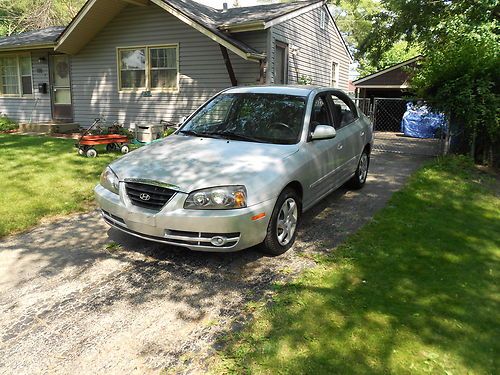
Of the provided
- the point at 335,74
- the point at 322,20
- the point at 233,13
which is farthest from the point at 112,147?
the point at 335,74

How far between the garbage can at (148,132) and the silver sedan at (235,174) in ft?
22.4

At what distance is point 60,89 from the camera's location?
15.7 meters

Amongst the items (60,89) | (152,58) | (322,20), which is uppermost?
(322,20)

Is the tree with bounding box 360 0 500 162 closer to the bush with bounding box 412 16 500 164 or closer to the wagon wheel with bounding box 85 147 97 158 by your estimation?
the bush with bounding box 412 16 500 164

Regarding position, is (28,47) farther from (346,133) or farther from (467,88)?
(467,88)

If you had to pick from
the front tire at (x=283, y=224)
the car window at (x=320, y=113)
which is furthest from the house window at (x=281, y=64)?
the front tire at (x=283, y=224)

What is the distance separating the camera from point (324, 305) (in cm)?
328

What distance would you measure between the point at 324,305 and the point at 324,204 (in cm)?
287

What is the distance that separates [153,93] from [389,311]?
474 inches

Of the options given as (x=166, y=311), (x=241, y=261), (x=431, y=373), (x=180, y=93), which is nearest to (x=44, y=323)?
(x=166, y=311)

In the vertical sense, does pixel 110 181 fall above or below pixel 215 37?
below

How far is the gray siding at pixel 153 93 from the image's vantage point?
1259cm

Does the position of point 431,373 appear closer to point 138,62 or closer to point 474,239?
point 474,239

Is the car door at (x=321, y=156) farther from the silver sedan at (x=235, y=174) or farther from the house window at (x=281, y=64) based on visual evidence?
the house window at (x=281, y=64)
